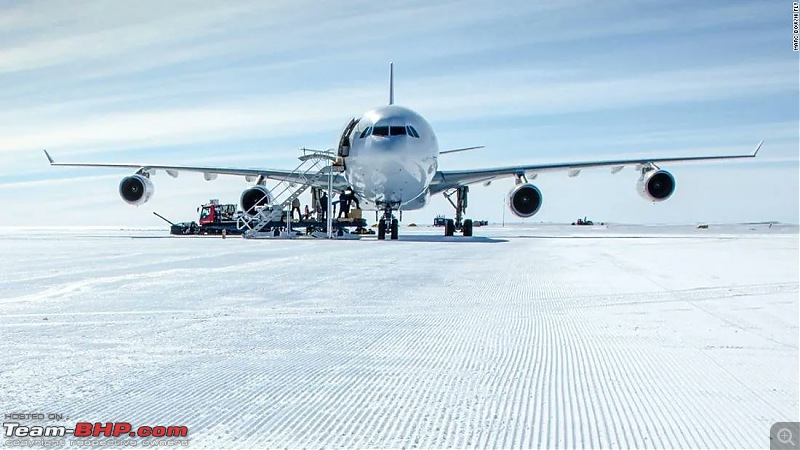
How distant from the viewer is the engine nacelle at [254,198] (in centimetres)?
2759

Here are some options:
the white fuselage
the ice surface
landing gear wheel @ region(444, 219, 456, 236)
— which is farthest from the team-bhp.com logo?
landing gear wheel @ region(444, 219, 456, 236)

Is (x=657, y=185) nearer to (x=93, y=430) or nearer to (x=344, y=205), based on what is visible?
(x=344, y=205)

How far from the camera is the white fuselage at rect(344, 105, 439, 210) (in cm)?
2027

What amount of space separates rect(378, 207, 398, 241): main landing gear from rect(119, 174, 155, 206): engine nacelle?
414 inches

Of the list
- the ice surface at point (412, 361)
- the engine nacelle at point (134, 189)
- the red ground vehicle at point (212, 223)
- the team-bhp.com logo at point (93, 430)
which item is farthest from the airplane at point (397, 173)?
the team-bhp.com logo at point (93, 430)

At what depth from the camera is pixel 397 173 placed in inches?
807

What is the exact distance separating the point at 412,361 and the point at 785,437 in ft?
5.91

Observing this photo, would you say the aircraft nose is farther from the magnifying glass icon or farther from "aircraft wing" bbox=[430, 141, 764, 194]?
the magnifying glass icon

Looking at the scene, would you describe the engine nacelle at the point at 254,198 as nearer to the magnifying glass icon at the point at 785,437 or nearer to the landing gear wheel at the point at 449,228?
the landing gear wheel at the point at 449,228

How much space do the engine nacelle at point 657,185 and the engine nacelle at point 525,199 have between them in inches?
169

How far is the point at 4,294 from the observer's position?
6.58 metres

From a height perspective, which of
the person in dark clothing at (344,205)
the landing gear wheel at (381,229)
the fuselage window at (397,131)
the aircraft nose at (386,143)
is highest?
the fuselage window at (397,131)

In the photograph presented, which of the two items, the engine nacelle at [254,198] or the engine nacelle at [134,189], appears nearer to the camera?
the engine nacelle at [134,189]

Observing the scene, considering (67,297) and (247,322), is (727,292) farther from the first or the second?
(67,297)
